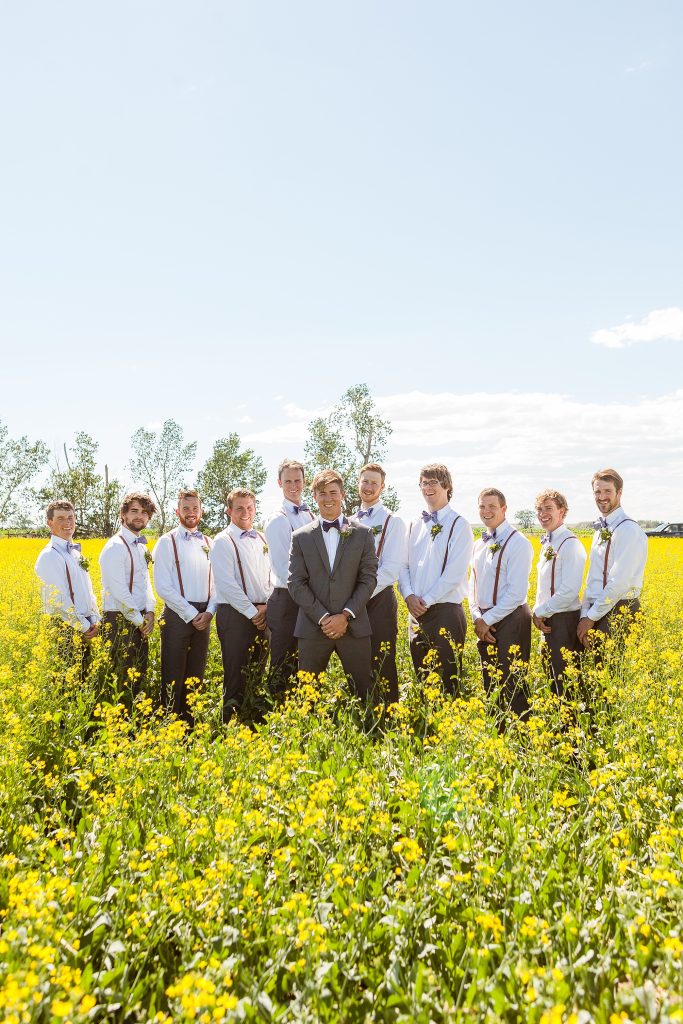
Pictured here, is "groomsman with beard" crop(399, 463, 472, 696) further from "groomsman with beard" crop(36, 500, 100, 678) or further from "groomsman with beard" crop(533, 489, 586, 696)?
"groomsman with beard" crop(36, 500, 100, 678)

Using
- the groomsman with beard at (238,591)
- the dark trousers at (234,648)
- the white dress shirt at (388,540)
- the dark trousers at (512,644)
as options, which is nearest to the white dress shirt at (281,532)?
the groomsman with beard at (238,591)

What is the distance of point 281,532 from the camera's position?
704 centimetres

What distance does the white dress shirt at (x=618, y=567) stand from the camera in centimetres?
639

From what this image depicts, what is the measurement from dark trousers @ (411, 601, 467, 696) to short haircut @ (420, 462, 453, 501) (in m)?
1.18

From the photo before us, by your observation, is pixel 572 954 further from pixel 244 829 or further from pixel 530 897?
pixel 244 829

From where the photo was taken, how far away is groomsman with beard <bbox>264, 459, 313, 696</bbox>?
6.75m

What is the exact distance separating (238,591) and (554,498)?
3354 mm

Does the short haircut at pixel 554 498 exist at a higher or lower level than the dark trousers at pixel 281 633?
higher

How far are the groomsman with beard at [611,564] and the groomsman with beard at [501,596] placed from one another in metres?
0.66

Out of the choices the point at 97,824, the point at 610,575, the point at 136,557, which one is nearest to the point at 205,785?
the point at 97,824

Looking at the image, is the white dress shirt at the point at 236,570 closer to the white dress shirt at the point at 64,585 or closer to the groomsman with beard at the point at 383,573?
the groomsman with beard at the point at 383,573

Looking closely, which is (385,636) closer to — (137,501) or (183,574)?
(183,574)

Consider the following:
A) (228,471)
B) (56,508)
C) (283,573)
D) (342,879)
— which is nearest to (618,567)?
(283,573)

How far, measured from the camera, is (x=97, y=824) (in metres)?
3.69
